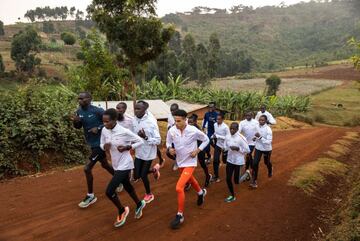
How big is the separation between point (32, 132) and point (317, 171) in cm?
888

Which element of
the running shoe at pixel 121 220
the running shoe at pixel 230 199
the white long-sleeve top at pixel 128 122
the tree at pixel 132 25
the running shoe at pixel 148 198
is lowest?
the running shoe at pixel 230 199

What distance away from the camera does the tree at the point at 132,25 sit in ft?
56.1

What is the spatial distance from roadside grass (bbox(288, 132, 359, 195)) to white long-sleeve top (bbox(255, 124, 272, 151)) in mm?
1496

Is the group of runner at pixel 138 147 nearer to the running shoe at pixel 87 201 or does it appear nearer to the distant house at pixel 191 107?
the running shoe at pixel 87 201

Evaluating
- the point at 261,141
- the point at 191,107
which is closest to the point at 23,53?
the point at 191,107

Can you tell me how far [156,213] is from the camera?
26.5 ft

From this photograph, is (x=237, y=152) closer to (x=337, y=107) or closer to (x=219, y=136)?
(x=219, y=136)

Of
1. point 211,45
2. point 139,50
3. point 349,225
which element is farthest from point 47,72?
point 349,225

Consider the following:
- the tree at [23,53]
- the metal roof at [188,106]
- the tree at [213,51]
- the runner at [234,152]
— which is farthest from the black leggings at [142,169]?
the tree at [23,53]

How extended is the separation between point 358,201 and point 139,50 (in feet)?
38.8

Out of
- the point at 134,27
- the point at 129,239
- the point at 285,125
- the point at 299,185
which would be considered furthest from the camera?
the point at 285,125

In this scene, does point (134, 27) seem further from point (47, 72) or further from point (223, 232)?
point (47, 72)

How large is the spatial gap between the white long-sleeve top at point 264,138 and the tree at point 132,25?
28.0ft

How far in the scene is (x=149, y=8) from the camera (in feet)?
57.5
